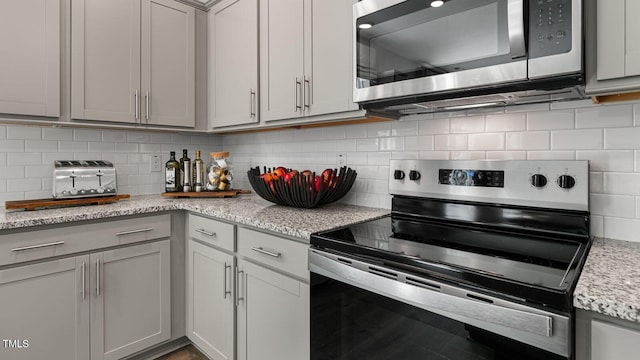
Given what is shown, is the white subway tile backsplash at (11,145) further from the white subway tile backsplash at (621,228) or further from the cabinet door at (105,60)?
the white subway tile backsplash at (621,228)

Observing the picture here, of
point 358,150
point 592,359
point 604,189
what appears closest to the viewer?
point 592,359

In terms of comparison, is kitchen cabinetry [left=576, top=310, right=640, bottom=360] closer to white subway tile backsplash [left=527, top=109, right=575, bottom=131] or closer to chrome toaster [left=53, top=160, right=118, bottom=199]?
white subway tile backsplash [left=527, top=109, right=575, bottom=131]

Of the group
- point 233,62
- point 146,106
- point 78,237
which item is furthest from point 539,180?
point 146,106

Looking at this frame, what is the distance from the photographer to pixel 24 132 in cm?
199

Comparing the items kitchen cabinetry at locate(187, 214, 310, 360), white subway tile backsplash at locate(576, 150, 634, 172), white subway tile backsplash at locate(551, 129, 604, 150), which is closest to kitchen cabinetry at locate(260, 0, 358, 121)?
kitchen cabinetry at locate(187, 214, 310, 360)

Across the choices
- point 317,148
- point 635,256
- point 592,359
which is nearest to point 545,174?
point 635,256

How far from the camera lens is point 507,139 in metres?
1.38

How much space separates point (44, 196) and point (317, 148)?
5.61ft

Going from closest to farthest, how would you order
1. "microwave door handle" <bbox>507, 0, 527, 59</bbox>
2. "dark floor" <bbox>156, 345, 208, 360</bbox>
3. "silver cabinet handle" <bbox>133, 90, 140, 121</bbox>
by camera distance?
"microwave door handle" <bbox>507, 0, 527, 59</bbox>
"dark floor" <bbox>156, 345, 208, 360</bbox>
"silver cabinet handle" <bbox>133, 90, 140, 121</bbox>

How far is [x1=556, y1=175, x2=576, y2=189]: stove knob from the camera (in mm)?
1179

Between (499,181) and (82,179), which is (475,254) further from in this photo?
(82,179)

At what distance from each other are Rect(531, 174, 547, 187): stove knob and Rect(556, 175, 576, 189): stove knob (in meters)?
0.05

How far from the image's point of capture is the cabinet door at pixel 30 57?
5.56 ft

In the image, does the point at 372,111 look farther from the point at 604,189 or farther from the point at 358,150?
the point at 604,189
